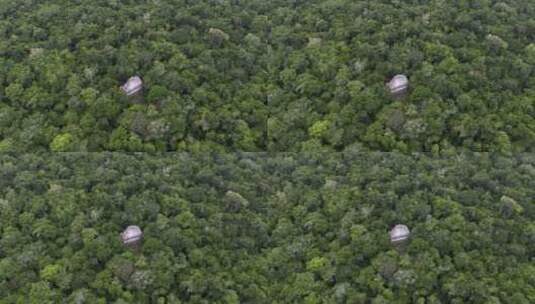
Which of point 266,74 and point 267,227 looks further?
point 266,74

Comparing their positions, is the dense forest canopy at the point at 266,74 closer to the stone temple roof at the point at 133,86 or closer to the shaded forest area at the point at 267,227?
the stone temple roof at the point at 133,86

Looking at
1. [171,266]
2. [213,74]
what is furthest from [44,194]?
[213,74]

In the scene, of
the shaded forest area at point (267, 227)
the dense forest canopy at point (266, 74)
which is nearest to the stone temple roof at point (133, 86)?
the dense forest canopy at point (266, 74)

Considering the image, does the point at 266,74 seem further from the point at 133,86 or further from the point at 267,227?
the point at 267,227

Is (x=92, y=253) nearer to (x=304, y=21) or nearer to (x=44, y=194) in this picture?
(x=44, y=194)

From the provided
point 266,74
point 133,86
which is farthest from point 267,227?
point 133,86

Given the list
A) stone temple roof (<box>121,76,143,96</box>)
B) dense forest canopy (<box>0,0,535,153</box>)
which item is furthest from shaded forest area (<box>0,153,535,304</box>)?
stone temple roof (<box>121,76,143,96</box>)
